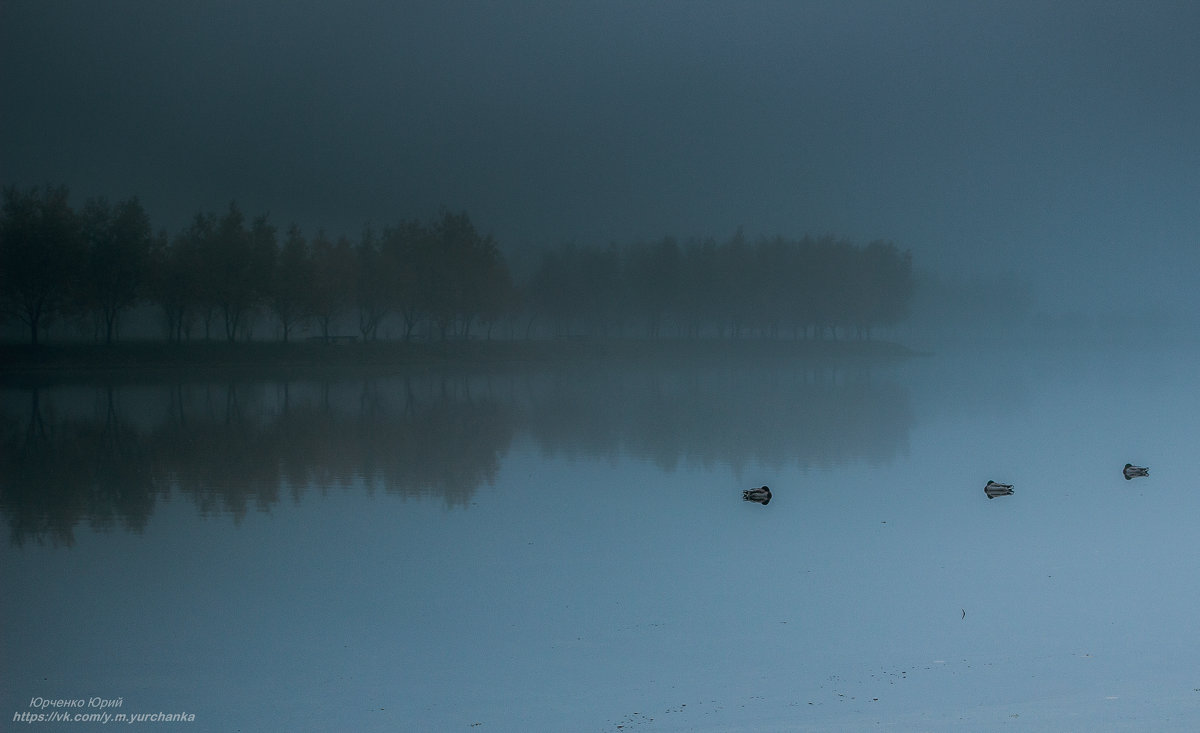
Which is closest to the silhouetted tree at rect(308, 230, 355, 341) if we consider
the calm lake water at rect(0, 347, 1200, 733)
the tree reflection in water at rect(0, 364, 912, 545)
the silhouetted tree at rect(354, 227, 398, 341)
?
the silhouetted tree at rect(354, 227, 398, 341)

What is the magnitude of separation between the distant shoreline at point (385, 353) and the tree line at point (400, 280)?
67.2 inches

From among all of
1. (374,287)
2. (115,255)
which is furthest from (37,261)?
(374,287)

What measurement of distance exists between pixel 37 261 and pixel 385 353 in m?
15.5

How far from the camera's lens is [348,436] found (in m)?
18.9

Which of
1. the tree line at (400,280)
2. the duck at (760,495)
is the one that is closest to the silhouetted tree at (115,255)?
the tree line at (400,280)

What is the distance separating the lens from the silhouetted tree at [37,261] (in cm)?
4016

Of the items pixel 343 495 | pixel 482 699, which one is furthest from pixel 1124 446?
pixel 482 699

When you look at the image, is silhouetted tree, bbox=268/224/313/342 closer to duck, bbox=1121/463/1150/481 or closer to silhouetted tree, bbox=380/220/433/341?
silhouetted tree, bbox=380/220/433/341

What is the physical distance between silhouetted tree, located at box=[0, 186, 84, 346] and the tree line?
0.18 ft

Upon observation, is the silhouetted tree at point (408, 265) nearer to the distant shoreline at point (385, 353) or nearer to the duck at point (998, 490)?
the distant shoreline at point (385, 353)

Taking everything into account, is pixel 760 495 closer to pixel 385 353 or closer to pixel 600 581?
pixel 600 581

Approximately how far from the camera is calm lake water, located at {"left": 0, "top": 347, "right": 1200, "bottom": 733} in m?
6.45

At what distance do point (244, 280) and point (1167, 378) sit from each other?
38.3m

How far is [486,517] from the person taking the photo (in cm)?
1170
